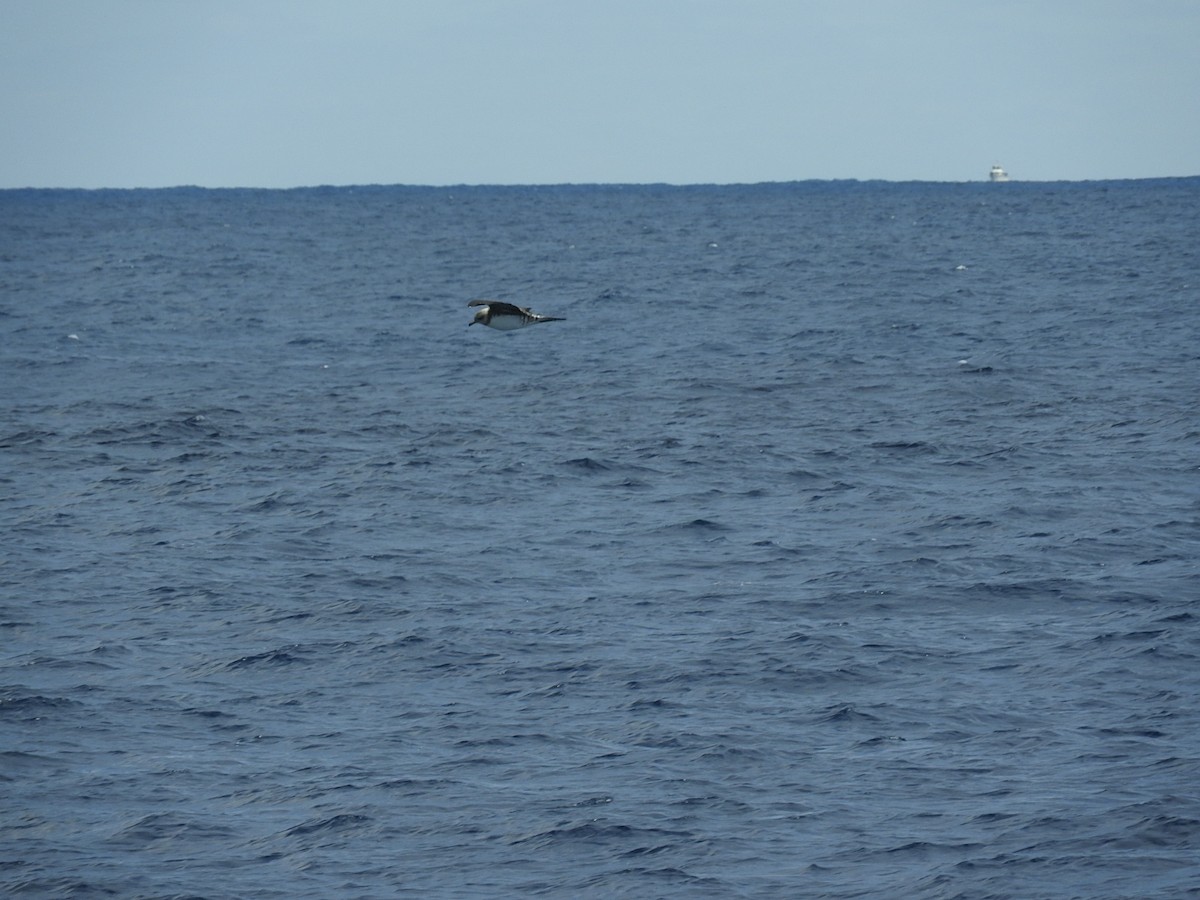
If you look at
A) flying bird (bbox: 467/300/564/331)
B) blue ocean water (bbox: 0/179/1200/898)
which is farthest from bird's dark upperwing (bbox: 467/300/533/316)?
blue ocean water (bbox: 0/179/1200/898)

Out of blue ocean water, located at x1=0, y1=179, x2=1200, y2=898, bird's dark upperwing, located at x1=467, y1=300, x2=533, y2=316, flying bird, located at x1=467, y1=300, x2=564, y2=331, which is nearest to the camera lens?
blue ocean water, located at x1=0, y1=179, x2=1200, y2=898

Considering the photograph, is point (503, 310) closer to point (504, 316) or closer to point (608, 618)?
point (504, 316)

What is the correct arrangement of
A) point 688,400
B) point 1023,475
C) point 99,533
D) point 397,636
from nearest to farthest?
point 397,636
point 99,533
point 1023,475
point 688,400

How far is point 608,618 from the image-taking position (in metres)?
23.4

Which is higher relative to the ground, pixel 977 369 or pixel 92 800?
pixel 977 369

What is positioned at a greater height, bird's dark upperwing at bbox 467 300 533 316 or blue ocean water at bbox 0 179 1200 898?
bird's dark upperwing at bbox 467 300 533 316

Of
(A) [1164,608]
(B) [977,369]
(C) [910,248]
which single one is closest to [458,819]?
(A) [1164,608]

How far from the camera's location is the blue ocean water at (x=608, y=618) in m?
16.2

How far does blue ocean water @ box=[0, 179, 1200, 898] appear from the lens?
53.1 feet

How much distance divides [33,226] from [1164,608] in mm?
156257

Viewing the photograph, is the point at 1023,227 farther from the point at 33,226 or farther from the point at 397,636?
the point at 397,636

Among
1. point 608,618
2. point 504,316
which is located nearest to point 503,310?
point 504,316

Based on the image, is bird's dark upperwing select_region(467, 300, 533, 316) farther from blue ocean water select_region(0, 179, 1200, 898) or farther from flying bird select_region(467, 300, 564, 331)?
blue ocean water select_region(0, 179, 1200, 898)

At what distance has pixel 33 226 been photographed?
535 feet
